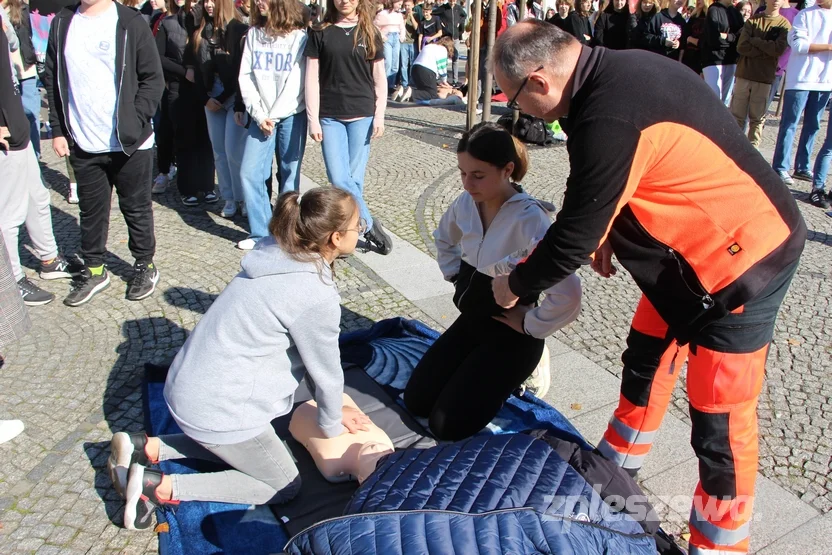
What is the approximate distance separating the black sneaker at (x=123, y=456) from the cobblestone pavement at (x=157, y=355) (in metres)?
0.18

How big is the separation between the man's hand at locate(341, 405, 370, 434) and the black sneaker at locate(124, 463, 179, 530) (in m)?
0.72

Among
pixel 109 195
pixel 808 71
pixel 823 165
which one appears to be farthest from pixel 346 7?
pixel 823 165

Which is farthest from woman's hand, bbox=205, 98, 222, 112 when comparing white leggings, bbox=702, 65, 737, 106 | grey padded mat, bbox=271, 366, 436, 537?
white leggings, bbox=702, 65, 737, 106

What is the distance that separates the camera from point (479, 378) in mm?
2963

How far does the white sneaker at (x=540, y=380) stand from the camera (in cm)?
331

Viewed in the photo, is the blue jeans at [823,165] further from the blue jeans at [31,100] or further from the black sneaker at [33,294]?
the blue jeans at [31,100]

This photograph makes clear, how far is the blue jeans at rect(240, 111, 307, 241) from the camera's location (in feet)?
16.6

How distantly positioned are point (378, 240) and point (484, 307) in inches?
89.9

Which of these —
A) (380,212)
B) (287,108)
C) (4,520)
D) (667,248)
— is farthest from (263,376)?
(380,212)

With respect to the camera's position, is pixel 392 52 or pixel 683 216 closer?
pixel 683 216

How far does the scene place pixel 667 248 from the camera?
2.06m

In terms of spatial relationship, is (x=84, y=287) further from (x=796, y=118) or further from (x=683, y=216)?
(x=796, y=118)

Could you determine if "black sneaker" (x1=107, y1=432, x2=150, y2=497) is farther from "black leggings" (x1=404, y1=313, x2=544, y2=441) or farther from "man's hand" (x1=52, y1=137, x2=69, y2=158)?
"man's hand" (x1=52, y1=137, x2=69, y2=158)

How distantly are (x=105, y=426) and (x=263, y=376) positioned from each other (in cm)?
117
